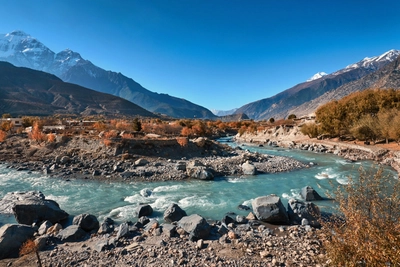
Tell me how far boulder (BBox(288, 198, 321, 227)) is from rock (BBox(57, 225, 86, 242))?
9196mm

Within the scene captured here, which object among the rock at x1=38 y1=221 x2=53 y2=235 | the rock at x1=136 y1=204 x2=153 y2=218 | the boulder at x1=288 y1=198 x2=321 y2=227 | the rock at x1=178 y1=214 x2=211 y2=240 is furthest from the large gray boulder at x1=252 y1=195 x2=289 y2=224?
the rock at x1=38 y1=221 x2=53 y2=235

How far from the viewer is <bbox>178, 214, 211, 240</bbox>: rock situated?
343 inches

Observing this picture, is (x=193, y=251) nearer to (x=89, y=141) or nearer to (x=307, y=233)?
(x=307, y=233)

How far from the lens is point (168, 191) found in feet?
51.8

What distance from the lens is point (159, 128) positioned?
46906 mm

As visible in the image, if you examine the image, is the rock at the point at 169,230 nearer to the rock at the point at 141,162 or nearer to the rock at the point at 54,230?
the rock at the point at 54,230

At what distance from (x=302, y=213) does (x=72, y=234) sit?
10030mm

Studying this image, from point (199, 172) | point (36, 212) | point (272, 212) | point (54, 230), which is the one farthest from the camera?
Result: point (199, 172)

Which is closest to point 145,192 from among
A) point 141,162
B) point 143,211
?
point 143,211

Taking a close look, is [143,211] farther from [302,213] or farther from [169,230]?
[302,213]

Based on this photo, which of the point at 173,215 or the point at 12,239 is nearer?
the point at 12,239

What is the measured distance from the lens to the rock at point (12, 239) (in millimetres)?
7891

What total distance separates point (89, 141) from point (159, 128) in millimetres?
20613

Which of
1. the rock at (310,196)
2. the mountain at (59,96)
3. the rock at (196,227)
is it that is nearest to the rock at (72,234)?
the rock at (196,227)
